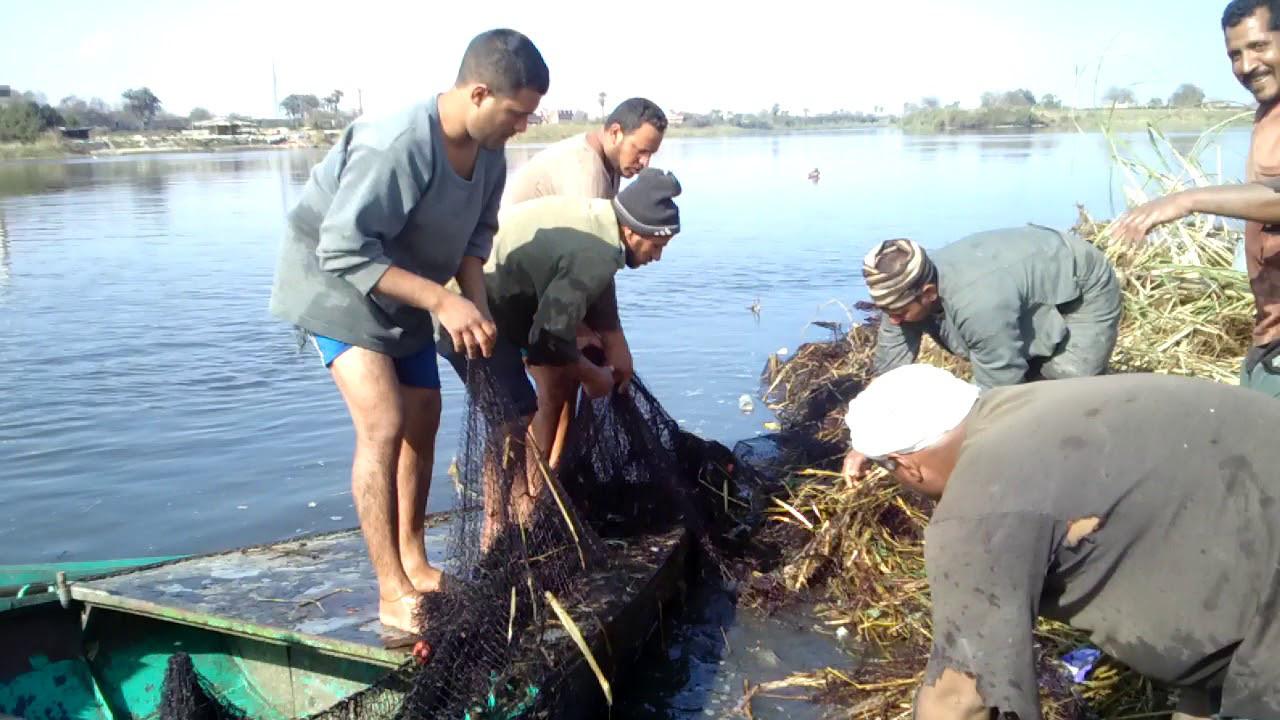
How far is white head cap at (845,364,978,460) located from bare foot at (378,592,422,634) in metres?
1.87

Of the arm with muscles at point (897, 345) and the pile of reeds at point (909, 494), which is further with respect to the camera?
the arm with muscles at point (897, 345)

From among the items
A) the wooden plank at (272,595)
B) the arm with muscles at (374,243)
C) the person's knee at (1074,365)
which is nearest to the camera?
the arm with muscles at (374,243)

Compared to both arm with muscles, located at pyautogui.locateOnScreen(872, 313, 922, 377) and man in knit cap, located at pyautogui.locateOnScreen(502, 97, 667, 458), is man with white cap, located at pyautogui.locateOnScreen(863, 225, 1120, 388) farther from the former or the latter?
man in knit cap, located at pyautogui.locateOnScreen(502, 97, 667, 458)

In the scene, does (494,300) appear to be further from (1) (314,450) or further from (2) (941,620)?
(1) (314,450)

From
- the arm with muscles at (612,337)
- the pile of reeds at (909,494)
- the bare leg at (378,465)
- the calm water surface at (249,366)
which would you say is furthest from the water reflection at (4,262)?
the bare leg at (378,465)

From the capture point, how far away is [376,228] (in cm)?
342

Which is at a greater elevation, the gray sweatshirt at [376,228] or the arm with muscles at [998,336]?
the gray sweatshirt at [376,228]

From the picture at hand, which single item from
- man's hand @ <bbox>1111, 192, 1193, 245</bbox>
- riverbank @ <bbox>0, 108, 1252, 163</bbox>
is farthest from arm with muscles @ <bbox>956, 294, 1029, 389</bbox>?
riverbank @ <bbox>0, 108, 1252, 163</bbox>

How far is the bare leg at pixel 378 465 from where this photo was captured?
11.8 ft

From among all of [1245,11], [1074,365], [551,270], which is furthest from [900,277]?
[1245,11]

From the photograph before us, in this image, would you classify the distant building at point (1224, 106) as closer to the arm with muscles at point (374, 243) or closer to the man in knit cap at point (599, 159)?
the man in knit cap at point (599, 159)

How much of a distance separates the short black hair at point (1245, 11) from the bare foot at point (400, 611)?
351cm

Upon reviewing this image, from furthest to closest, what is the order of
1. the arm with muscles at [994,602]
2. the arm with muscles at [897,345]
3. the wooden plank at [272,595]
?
1. the arm with muscles at [897,345]
2. the wooden plank at [272,595]
3. the arm with muscles at [994,602]

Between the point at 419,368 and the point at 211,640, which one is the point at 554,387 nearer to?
the point at 419,368
